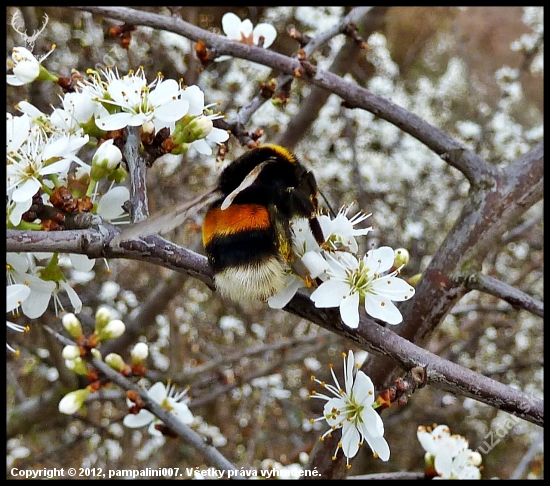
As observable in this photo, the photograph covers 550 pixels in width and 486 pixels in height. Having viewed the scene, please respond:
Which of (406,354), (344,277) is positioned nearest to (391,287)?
(344,277)

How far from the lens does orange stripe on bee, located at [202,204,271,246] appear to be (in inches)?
45.0

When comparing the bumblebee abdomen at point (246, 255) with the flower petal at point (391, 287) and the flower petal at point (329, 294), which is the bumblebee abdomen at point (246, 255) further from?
the flower petal at point (391, 287)

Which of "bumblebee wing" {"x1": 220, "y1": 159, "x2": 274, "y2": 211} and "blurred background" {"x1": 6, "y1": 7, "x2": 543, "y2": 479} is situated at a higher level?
"bumblebee wing" {"x1": 220, "y1": 159, "x2": 274, "y2": 211}

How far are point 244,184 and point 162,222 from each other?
176mm

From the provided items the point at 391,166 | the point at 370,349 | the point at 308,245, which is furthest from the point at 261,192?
the point at 391,166

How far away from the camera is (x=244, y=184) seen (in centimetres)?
105

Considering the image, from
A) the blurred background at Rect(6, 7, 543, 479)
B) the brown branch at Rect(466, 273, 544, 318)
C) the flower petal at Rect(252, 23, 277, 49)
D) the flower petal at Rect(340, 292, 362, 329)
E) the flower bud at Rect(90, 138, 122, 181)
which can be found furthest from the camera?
the blurred background at Rect(6, 7, 543, 479)

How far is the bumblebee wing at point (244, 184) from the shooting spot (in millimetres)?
997

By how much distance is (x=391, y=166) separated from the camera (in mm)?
4992

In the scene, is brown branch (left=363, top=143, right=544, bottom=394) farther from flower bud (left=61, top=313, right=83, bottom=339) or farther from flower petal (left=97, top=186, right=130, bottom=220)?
flower bud (left=61, top=313, right=83, bottom=339)

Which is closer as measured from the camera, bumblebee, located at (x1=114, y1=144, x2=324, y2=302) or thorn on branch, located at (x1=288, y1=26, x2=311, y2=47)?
bumblebee, located at (x1=114, y1=144, x2=324, y2=302)

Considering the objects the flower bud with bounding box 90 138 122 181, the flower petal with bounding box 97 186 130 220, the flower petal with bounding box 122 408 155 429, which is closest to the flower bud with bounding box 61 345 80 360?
the flower petal with bounding box 122 408 155 429

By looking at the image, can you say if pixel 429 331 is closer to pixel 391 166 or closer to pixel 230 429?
pixel 230 429

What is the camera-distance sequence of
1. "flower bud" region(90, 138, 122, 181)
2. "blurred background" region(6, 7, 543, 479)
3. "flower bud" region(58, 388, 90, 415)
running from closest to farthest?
"flower bud" region(90, 138, 122, 181) < "flower bud" region(58, 388, 90, 415) < "blurred background" region(6, 7, 543, 479)
